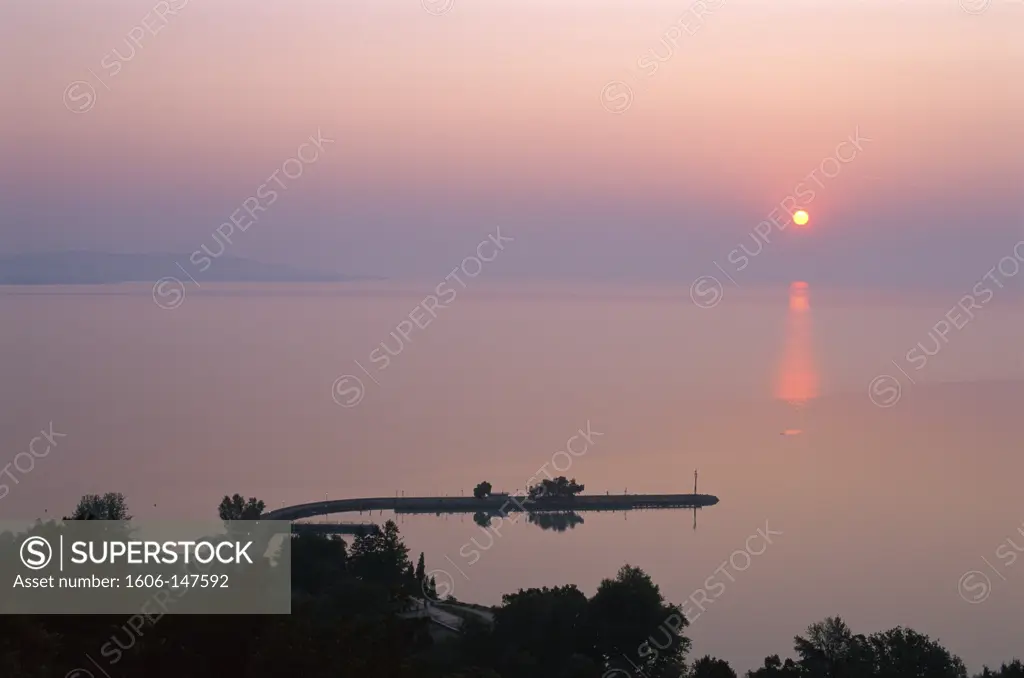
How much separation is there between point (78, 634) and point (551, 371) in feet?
87.5

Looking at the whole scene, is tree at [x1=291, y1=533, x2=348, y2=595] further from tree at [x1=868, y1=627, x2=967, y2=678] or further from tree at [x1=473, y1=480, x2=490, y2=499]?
tree at [x1=473, y1=480, x2=490, y2=499]

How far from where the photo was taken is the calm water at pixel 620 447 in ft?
43.5

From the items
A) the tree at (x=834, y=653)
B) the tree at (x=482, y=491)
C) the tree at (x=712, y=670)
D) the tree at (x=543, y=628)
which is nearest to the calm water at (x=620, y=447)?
the tree at (x=482, y=491)

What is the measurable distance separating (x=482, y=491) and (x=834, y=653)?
32.4 ft

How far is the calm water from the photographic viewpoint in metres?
13.3

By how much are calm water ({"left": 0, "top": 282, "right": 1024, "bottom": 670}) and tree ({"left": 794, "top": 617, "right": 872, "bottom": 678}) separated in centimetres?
175

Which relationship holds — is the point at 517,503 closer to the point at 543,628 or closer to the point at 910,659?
the point at 543,628

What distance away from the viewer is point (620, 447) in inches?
848

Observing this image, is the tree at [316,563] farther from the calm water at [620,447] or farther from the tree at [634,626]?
the calm water at [620,447]

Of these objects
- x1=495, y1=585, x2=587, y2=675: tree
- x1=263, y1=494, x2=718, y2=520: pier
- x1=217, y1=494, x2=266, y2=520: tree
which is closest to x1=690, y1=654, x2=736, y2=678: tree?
x1=495, y1=585, x2=587, y2=675: tree

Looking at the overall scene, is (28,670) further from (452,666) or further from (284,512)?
(284,512)

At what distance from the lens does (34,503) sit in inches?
614

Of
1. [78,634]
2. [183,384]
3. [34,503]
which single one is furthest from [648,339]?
[78,634]

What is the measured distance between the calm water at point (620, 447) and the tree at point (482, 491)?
67 cm
